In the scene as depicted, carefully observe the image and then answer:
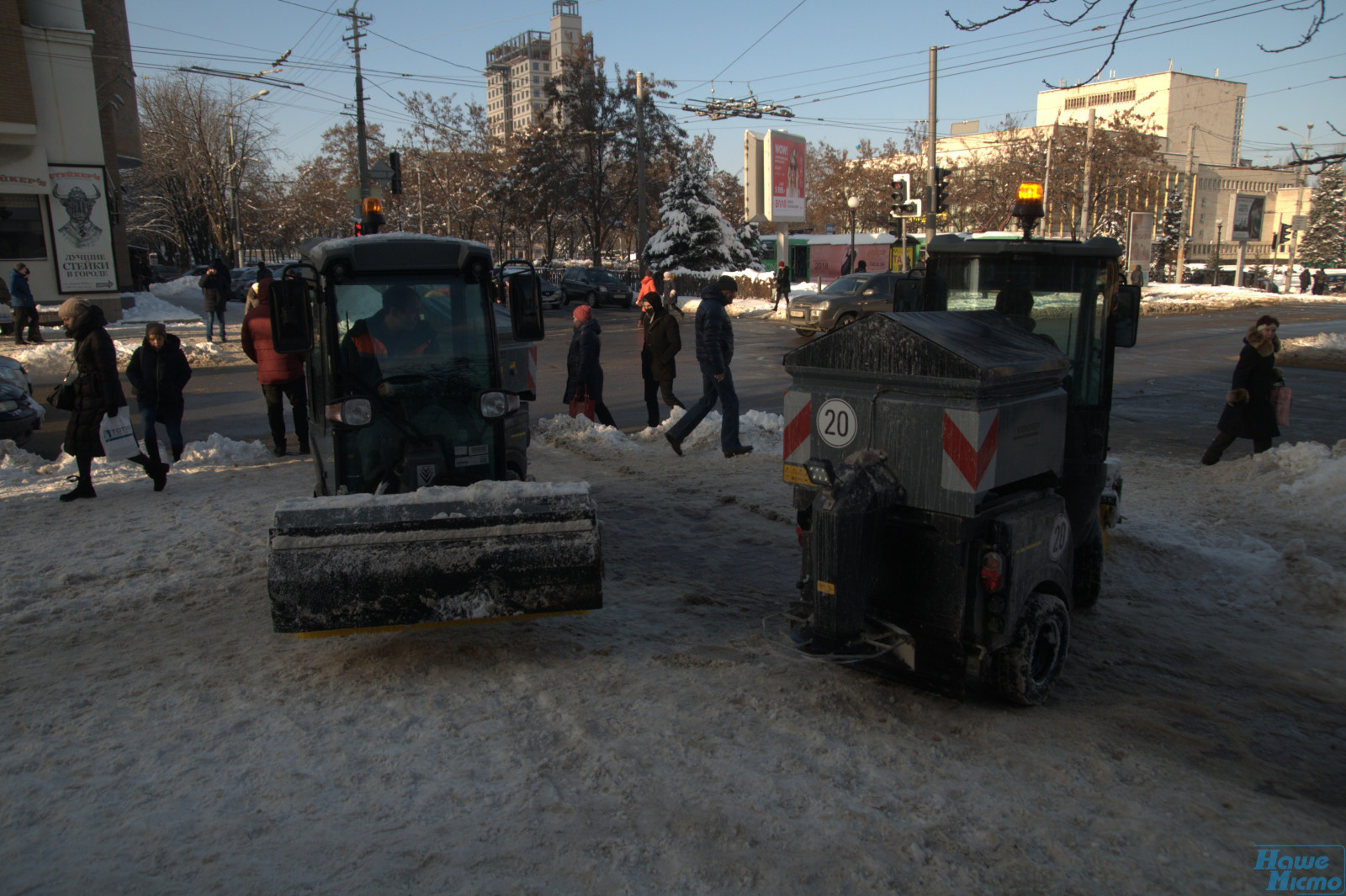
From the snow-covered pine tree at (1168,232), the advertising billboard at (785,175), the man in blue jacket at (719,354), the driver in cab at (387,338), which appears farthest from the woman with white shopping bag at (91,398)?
the snow-covered pine tree at (1168,232)

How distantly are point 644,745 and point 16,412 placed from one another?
9878 mm

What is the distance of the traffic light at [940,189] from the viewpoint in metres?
20.7

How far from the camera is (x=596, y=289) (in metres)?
38.2

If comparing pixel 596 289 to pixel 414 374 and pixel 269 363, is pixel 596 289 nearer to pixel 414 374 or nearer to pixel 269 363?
pixel 269 363

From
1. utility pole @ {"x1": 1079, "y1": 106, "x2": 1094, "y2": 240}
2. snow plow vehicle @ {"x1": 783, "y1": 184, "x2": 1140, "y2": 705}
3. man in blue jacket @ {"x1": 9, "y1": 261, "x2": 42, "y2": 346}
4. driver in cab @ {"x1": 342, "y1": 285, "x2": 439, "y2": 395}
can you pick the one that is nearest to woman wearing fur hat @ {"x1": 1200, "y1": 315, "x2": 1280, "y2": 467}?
snow plow vehicle @ {"x1": 783, "y1": 184, "x2": 1140, "y2": 705}

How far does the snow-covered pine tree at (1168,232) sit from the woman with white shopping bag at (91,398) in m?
69.0

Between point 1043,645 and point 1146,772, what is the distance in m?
0.79

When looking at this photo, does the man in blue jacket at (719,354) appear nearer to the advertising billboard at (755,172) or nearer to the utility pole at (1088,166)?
the advertising billboard at (755,172)

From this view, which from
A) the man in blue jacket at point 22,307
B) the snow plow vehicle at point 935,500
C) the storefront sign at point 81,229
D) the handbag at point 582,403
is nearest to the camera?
Answer: the snow plow vehicle at point 935,500

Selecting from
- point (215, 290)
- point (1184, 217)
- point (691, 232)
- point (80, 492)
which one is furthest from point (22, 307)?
point (1184, 217)

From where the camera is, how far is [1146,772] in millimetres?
3543

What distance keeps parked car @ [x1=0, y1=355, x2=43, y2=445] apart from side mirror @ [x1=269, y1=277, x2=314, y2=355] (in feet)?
21.8

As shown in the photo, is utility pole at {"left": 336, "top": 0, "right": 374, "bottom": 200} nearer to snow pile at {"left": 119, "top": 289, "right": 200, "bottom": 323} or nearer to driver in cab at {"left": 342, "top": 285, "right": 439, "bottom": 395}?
snow pile at {"left": 119, "top": 289, "right": 200, "bottom": 323}

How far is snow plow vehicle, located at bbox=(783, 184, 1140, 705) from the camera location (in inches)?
150
